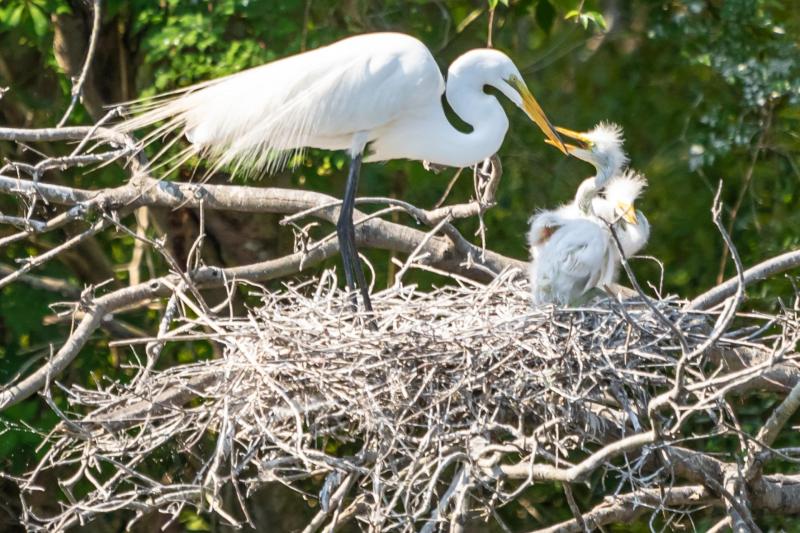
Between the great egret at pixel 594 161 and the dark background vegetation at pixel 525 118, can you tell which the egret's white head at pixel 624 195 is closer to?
the great egret at pixel 594 161

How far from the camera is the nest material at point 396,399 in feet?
11.6

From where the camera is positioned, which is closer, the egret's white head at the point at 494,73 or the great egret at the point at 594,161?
the egret's white head at the point at 494,73

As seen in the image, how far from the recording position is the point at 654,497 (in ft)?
12.5

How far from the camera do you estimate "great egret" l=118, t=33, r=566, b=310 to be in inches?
183

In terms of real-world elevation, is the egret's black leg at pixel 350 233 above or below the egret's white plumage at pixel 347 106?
below

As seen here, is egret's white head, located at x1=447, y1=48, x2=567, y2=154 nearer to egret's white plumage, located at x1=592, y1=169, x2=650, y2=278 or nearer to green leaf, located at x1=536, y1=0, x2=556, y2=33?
egret's white plumage, located at x1=592, y1=169, x2=650, y2=278

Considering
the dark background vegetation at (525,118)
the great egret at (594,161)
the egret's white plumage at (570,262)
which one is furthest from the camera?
the dark background vegetation at (525,118)

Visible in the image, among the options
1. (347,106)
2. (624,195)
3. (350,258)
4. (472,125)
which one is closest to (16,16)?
(347,106)

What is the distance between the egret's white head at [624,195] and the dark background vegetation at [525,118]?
4.15 feet

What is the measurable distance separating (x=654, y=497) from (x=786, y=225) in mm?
2894

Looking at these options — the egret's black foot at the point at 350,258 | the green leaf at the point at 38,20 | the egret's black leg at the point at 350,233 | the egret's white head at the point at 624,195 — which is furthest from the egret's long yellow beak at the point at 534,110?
the green leaf at the point at 38,20

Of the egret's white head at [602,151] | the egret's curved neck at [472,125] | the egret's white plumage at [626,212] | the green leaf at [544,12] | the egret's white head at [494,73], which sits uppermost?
the green leaf at [544,12]

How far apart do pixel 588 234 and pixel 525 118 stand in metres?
2.45

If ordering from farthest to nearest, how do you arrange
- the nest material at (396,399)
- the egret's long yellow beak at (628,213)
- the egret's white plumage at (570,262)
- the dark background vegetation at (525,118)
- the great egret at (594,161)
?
the dark background vegetation at (525,118), the great egret at (594,161), the egret's long yellow beak at (628,213), the egret's white plumage at (570,262), the nest material at (396,399)
